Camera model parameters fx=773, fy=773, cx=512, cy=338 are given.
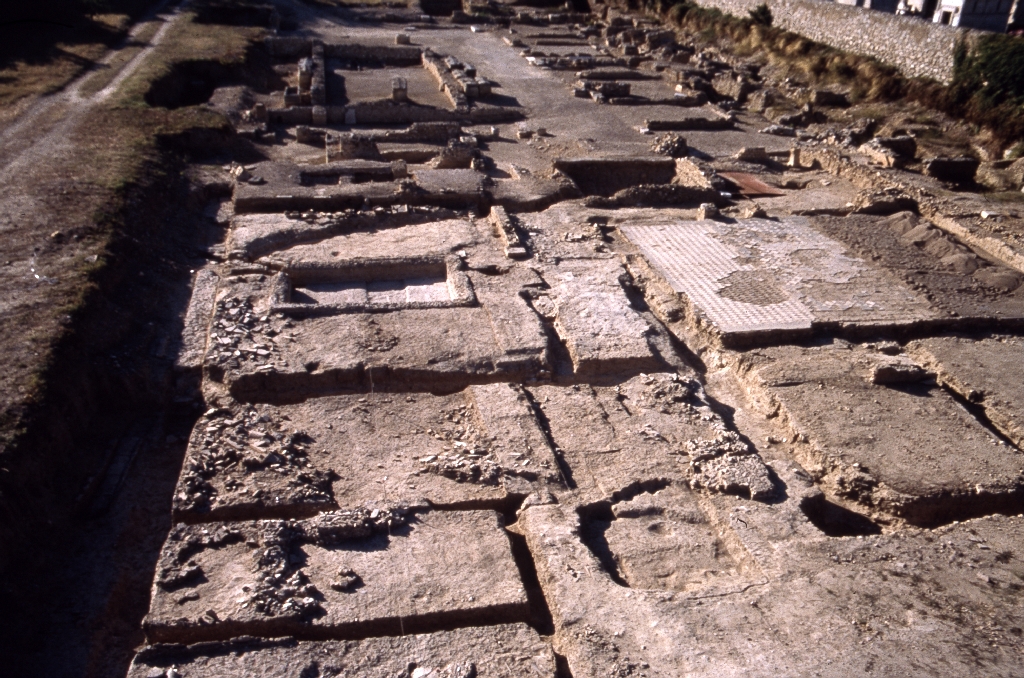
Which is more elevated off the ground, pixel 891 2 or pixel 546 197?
pixel 891 2

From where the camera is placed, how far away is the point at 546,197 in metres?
11.8

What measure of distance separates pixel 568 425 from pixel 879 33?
54.1 ft

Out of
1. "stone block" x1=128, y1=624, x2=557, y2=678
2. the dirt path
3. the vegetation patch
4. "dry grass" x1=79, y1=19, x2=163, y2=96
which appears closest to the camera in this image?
"stone block" x1=128, y1=624, x2=557, y2=678

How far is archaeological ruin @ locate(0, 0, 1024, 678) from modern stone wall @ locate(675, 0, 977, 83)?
15.3ft

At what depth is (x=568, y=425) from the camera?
6922 mm

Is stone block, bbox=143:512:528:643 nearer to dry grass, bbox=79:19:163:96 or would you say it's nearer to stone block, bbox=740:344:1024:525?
stone block, bbox=740:344:1024:525

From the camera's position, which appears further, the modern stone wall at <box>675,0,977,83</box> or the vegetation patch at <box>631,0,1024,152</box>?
the modern stone wall at <box>675,0,977,83</box>

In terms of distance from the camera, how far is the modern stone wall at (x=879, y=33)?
55.4 feet

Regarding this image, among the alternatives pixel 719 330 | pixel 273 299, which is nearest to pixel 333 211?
pixel 273 299

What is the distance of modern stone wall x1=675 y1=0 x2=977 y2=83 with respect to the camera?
16.9 meters

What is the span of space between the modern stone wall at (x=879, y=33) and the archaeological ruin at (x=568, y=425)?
4.65m

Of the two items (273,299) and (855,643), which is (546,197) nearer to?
(273,299)

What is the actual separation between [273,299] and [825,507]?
588 centimetres

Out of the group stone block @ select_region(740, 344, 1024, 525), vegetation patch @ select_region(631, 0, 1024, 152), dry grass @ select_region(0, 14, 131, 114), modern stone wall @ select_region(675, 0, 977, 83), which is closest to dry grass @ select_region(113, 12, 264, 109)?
dry grass @ select_region(0, 14, 131, 114)
